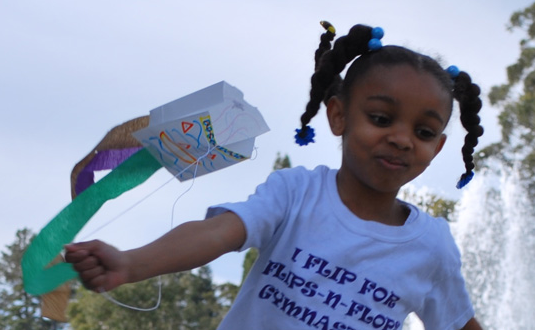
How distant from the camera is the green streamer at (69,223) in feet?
5.26

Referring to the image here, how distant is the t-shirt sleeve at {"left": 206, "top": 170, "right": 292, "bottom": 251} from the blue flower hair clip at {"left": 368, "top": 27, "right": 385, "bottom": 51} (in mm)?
407

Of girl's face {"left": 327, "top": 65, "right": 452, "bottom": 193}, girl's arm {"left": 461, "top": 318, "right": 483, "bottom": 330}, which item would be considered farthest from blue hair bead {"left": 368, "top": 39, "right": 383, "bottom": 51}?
girl's arm {"left": 461, "top": 318, "right": 483, "bottom": 330}

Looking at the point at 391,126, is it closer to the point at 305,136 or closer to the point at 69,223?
A: the point at 305,136

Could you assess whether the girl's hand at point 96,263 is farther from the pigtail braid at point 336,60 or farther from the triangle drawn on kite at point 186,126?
the pigtail braid at point 336,60

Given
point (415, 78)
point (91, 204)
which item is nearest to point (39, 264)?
point (91, 204)

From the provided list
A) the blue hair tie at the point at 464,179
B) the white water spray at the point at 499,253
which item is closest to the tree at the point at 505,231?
the white water spray at the point at 499,253

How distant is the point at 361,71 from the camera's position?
2.01 m

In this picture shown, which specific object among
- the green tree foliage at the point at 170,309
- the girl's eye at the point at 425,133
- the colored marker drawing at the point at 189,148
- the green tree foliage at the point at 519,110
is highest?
the green tree foliage at the point at 519,110

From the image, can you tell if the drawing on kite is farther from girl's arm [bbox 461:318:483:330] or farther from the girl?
girl's arm [bbox 461:318:483:330]

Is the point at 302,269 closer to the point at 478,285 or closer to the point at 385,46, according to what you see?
the point at 385,46

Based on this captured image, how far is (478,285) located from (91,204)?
13.7 meters

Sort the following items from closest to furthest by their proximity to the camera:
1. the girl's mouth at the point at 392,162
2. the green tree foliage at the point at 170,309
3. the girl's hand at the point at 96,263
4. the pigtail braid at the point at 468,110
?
the girl's hand at the point at 96,263
the girl's mouth at the point at 392,162
the pigtail braid at the point at 468,110
the green tree foliage at the point at 170,309

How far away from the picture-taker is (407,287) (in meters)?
1.95

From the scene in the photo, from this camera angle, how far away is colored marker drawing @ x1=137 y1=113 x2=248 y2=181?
76.1 inches
